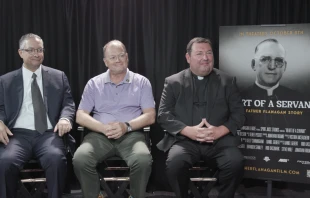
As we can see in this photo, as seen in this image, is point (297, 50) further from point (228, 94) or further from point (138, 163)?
point (138, 163)

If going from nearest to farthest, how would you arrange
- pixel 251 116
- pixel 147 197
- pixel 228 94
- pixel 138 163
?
1. pixel 138 163
2. pixel 228 94
3. pixel 251 116
4. pixel 147 197

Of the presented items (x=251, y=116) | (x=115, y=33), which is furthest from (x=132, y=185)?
(x=115, y=33)

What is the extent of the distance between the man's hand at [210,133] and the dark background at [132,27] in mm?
1015

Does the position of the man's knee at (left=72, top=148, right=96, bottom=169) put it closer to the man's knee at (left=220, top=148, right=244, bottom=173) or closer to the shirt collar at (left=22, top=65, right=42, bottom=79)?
the shirt collar at (left=22, top=65, right=42, bottom=79)

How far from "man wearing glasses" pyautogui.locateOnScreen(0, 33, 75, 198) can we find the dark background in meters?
0.58

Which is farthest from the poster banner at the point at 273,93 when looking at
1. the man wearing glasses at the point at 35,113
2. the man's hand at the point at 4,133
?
the man's hand at the point at 4,133

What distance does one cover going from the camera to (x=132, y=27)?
4.16 m

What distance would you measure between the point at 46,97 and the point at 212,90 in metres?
1.64

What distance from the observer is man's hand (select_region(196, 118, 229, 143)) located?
328 cm

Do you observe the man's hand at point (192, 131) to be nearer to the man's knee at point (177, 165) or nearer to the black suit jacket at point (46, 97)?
the man's knee at point (177, 165)

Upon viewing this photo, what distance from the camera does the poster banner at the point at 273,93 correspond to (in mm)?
3525

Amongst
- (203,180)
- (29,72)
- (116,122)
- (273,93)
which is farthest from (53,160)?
(273,93)

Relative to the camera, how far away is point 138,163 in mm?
3168

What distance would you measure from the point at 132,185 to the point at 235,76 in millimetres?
1490
